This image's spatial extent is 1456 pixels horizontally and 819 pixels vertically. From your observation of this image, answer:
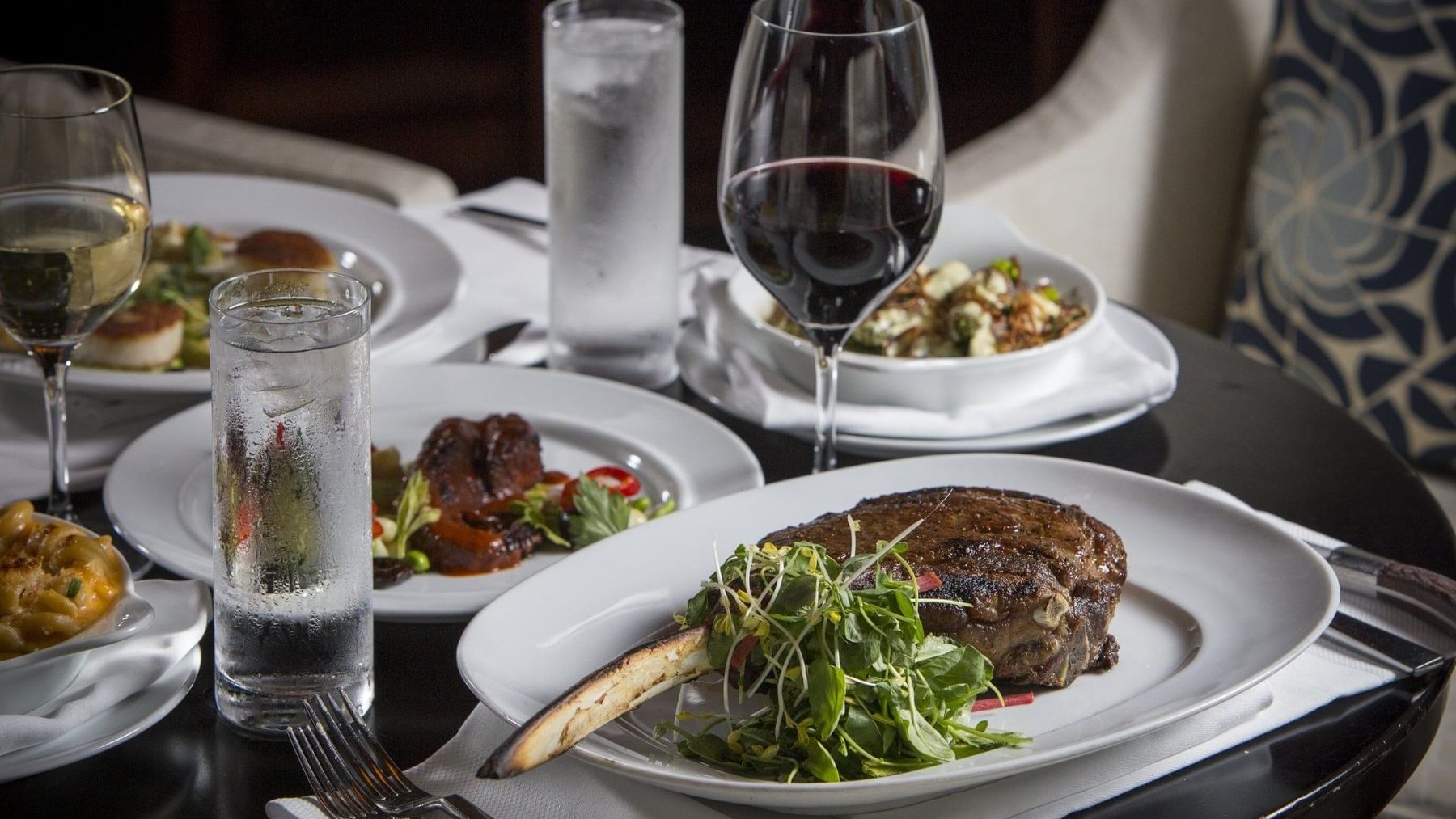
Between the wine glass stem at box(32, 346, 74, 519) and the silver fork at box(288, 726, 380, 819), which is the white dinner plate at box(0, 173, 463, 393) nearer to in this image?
the wine glass stem at box(32, 346, 74, 519)

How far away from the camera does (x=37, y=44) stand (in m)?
5.84

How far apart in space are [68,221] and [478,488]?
1.57ft

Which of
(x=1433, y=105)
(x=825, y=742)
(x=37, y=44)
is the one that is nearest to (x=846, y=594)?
(x=825, y=742)

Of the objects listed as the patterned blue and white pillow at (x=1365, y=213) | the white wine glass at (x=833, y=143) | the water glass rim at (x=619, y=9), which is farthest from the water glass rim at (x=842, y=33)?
the patterned blue and white pillow at (x=1365, y=213)

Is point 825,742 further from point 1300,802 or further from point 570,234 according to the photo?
point 570,234

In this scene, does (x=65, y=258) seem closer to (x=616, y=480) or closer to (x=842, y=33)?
(x=616, y=480)

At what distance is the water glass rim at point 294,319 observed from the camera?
1.15 m

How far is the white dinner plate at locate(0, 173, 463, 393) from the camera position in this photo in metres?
1.87

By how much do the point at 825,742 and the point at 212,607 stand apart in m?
0.62

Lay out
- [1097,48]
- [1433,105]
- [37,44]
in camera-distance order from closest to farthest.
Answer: [1433,105]
[1097,48]
[37,44]

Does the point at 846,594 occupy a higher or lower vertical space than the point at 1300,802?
higher

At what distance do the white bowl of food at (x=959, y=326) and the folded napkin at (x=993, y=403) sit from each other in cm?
2

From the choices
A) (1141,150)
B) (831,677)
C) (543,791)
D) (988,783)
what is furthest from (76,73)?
(1141,150)

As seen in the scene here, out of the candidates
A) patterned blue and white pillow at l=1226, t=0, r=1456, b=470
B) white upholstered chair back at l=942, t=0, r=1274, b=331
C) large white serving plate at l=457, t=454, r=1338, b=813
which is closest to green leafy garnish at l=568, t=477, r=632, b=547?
large white serving plate at l=457, t=454, r=1338, b=813
